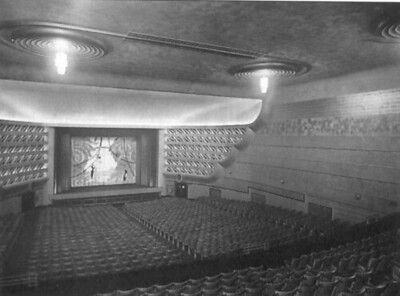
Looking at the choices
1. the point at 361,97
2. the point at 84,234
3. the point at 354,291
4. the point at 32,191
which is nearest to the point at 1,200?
the point at 32,191

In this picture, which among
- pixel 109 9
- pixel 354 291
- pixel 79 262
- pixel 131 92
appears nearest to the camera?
pixel 354 291

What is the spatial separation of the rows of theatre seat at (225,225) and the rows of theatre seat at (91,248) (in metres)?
0.63

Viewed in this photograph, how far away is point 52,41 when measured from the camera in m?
7.81

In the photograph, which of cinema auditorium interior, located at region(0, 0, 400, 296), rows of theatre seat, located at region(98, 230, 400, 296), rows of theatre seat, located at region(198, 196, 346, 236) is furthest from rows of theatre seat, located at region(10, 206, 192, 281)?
rows of theatre seat, located at region(198, 196, 346, 236)

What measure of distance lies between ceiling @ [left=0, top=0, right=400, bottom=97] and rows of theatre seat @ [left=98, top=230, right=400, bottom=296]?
14.9ft

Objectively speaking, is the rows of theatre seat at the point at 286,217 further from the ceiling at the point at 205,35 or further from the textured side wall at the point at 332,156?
the ceiling at the point at 205,35

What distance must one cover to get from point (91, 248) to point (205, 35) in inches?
246

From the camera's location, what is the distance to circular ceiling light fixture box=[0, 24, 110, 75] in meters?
7.18

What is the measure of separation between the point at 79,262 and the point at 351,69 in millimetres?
9968

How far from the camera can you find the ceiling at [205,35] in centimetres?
604

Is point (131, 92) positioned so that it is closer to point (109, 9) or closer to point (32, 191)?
point (32, 191)

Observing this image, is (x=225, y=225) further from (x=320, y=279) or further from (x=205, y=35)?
(x=205, y=35)

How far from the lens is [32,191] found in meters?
15.6

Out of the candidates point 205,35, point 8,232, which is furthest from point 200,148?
point 205,35
